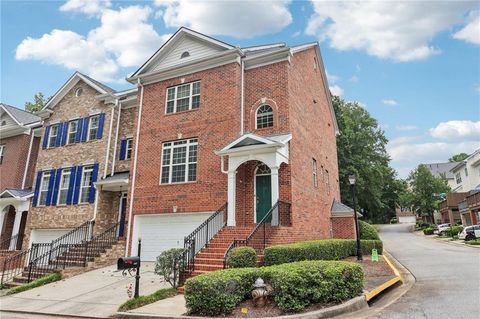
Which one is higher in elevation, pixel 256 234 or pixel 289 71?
pixel 289 71

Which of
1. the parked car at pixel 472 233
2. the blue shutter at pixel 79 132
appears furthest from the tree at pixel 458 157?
the blue shutter at pixel 79 132

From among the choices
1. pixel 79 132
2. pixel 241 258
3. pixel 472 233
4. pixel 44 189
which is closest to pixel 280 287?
pixel 241 258

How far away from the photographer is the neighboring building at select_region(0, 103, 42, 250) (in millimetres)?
20500

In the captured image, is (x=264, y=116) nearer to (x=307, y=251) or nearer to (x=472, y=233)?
(x=307, y=251)

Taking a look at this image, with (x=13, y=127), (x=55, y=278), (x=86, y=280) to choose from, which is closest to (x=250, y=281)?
(x=86, y=280)

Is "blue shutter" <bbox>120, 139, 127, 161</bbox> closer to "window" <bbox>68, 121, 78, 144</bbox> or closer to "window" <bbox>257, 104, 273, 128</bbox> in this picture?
"window" <bbox>68, 121, 78, 144</bbox>

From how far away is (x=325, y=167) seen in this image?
19688mm

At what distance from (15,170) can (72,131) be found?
6.04 m

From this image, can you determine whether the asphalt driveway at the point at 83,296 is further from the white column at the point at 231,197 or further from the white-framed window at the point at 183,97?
the white-framed window at the point at 183,97

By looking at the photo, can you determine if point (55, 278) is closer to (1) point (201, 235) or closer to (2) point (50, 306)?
(2) point (50, 306)

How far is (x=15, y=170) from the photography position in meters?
22.5

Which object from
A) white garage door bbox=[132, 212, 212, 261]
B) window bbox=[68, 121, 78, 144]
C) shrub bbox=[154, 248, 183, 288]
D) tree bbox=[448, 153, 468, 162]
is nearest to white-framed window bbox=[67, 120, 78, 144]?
window bbox=[68, 121, 78, 144]

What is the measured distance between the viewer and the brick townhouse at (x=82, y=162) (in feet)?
58.7

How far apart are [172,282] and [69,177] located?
12.4m
